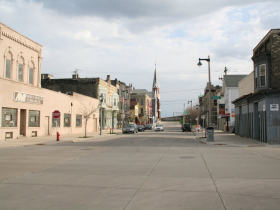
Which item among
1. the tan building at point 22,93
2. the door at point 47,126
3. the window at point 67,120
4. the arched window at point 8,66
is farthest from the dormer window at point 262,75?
the window at point 67,120

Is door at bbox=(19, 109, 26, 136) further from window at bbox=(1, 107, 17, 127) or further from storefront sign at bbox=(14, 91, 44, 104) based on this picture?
window at bbox=(1, 107, 17, 127)

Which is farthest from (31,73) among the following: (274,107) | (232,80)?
(232,80)

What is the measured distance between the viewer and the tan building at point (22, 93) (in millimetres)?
25203

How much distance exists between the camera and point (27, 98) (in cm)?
2830

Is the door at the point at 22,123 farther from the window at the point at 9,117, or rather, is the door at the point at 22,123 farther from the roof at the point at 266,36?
the roof at the point at 266,36

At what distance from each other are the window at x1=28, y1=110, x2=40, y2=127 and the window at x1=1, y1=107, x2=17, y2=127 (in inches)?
105

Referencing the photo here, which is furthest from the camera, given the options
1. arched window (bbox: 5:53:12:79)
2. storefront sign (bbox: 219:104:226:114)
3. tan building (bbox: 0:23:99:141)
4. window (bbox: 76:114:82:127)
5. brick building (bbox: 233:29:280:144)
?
storefront sign (bbox: 219:104:226:114)

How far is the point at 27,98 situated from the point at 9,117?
3.16 meters

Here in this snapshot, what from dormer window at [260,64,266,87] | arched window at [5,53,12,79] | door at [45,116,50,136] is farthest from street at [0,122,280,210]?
A: door at [45,116,50,136]

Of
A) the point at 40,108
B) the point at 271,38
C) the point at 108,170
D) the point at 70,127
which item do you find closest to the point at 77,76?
the point at 70,127

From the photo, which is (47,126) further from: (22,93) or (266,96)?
(266,96)

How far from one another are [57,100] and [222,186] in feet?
99.2

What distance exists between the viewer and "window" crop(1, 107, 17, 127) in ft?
82.3

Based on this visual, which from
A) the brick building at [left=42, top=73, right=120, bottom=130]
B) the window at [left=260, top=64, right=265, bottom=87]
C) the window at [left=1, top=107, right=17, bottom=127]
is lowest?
the window at [left=1, top=107, right=17, bottom=127]
